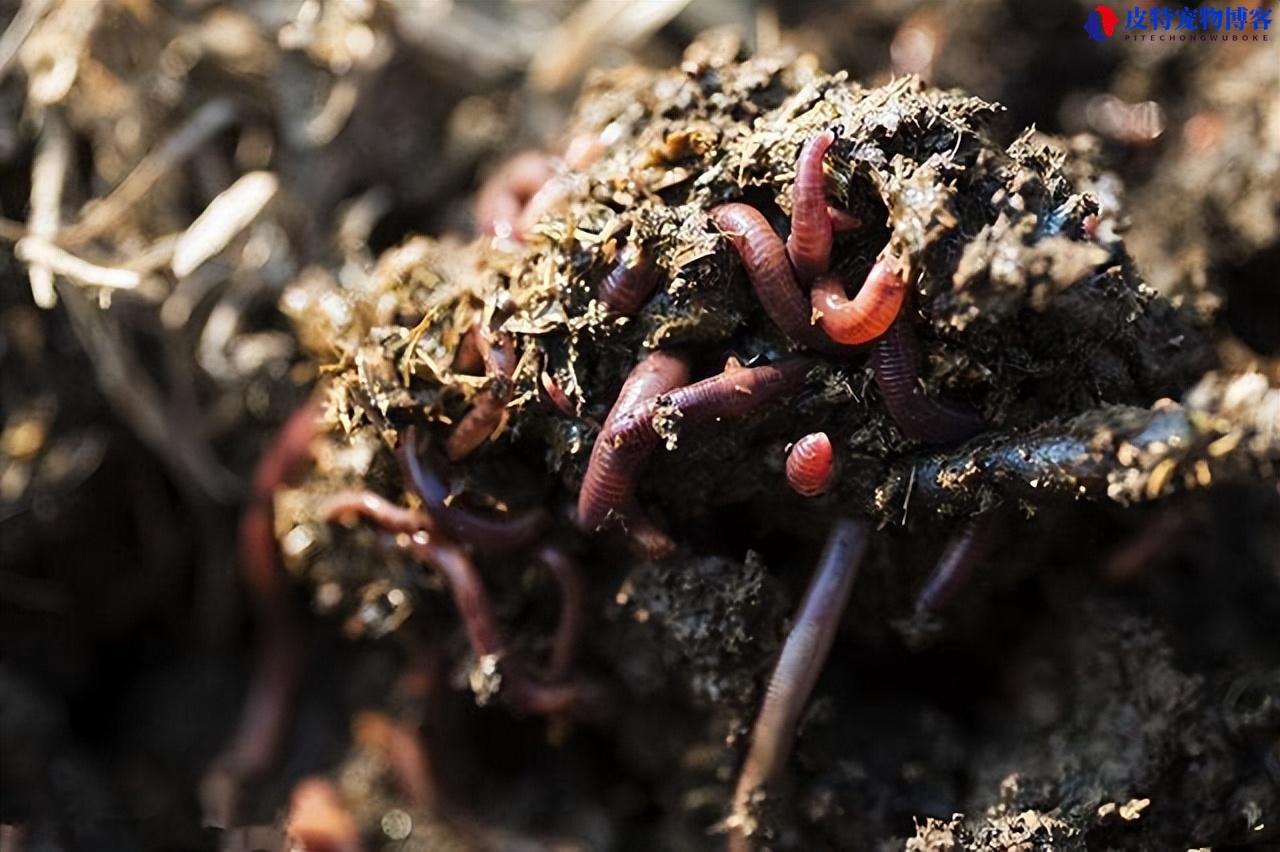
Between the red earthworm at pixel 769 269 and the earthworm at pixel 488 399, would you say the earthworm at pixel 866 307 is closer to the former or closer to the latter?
the red earthworm at pixel 769 269

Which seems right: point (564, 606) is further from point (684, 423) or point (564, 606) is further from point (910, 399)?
Result: point (910, 399)

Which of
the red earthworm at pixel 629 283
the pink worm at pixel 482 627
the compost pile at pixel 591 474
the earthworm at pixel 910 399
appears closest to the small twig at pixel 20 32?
the compost pile at pixel 591 474

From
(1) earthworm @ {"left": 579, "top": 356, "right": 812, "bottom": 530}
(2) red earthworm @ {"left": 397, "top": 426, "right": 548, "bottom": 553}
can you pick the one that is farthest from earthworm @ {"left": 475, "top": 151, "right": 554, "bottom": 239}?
(1) earthworm @ {"left": 579, "top": 356, "right": 812, "bottom": 530}

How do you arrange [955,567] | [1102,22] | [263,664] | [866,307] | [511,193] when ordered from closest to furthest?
[866,307] → [955,567] → [511,193] → [263,664] → [1102,22]

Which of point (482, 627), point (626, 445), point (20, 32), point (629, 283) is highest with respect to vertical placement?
point (20, 32)

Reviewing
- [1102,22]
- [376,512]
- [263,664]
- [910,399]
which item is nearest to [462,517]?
[376,512]

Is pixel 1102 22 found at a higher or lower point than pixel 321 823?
higher
